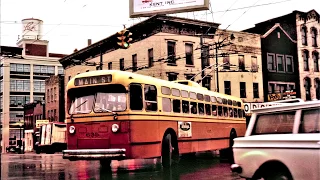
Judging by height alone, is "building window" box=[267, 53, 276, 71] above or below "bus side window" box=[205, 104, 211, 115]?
above

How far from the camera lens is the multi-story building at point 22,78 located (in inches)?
3204

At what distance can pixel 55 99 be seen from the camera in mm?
60000

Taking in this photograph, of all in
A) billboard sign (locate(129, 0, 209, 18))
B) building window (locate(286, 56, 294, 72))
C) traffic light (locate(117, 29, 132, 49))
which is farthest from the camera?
building window (locate(286, 56, 294, 72))

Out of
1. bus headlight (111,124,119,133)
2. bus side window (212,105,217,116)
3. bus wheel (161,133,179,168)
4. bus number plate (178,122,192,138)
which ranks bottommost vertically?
bus wheel (161,133,179,168)

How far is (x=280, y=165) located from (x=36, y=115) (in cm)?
6499

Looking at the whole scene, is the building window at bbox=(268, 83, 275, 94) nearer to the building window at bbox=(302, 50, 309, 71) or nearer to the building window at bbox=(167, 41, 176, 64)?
the building window at bbox=(302, 50, 309, 71)

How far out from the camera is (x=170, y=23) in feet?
124

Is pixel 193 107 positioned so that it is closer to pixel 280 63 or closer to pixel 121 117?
pixel 121 117

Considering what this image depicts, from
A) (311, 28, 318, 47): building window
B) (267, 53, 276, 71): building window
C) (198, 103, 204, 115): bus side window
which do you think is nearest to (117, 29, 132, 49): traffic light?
(198, 103, 204, 115): bus side window

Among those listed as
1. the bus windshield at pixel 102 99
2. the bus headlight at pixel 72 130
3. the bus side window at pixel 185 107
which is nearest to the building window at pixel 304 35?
the bus side window at pixel 185 107

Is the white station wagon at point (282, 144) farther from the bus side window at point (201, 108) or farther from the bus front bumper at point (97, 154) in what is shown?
the bus side window at point (201, 108)

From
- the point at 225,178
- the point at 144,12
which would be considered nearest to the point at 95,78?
the point at 225,178

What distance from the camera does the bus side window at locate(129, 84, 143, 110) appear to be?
13138mm

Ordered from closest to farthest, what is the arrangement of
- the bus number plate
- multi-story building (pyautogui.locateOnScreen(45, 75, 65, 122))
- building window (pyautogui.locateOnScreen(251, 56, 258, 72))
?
the bus number plate → building window (pyautogui.locateOnScreen(251, 56, 258, 72)) → multi-story building (pyautogui.locateOnScreen(45, 75, 65, 122))
